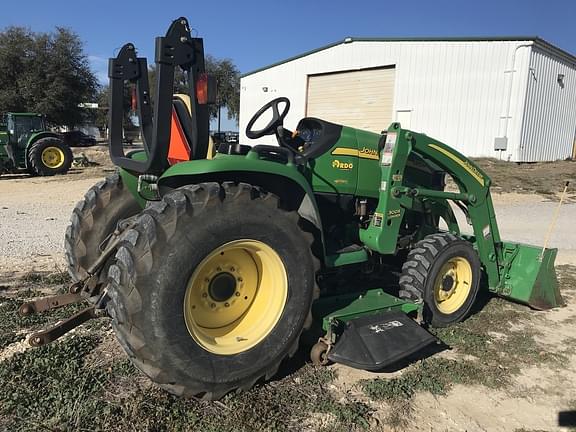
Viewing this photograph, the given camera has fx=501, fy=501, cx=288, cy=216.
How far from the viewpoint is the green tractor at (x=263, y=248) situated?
2.65 meters

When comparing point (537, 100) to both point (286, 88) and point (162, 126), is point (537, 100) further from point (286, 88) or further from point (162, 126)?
point (162, 126)

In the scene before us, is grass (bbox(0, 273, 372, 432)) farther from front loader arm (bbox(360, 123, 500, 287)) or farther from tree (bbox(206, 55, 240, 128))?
tree (bbox(206, 55, 240, 128))

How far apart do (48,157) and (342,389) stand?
1651cm

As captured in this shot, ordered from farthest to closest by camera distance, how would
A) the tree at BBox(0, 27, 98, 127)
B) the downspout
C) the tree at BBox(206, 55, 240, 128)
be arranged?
the tree at BBox(206, 55, 240, 128) → the tree at BBox(0, 27, 98, 127) → the downspout

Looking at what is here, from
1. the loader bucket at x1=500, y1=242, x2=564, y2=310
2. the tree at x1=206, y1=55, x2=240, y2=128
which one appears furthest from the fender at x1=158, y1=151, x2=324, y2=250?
the tree at x1=206, y1=55, x2=240, y2=128

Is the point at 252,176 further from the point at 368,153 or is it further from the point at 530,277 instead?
the point at 530,277

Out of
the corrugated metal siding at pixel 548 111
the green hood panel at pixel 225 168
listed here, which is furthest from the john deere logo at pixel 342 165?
the corrugated metal siding at pixel 548 111

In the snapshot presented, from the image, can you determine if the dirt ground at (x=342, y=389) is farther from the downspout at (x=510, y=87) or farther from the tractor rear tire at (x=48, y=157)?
the downspout at (x=510, y=87)

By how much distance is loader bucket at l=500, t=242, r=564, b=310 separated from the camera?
4660 mm

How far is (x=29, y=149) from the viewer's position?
16.8 metres

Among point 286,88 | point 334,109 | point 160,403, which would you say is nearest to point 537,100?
point 334,109

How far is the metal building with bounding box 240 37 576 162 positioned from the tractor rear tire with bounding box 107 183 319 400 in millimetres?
16712

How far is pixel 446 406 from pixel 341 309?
0.93m

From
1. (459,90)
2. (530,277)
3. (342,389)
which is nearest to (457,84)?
(459,90)
